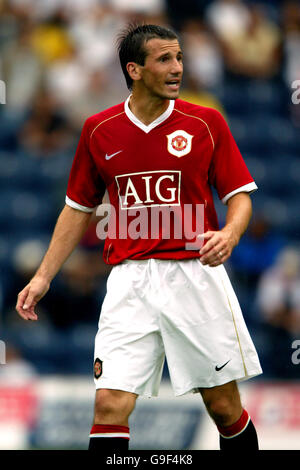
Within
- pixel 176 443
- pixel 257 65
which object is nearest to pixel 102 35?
pixel 257 65

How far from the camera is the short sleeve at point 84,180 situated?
14.3ft

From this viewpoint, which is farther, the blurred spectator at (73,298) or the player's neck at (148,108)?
the blurred spectator at (73,298)

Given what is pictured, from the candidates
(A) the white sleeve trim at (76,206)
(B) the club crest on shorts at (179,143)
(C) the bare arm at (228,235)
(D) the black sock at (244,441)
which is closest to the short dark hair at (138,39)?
(B) the club crest on shorts at (179,143)

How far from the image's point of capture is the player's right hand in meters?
4.19

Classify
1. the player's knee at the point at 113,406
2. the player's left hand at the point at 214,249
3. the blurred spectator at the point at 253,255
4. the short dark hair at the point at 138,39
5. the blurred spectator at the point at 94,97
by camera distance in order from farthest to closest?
the blurred spectator at the point at 94,97 → the blurred spectator at the point at 253,255 → the short dark hair at the point at 138,39 → the player's knee at the point at 113,406 → the player's left hand at the point at 214,249

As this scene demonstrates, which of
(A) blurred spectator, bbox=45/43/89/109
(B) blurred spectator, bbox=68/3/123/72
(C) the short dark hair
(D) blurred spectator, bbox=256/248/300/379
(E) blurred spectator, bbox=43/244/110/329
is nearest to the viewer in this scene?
(C) the short dark hair

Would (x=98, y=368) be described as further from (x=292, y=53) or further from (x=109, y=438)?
(x=292, y=53)

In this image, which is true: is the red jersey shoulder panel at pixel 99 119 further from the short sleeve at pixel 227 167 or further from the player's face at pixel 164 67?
the short sleeve at pixel 227 167

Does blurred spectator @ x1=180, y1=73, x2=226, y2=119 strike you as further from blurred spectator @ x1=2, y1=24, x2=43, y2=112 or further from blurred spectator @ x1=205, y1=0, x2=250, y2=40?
blurred spectator @ x1=2, y1=24, x2=43, y2=112

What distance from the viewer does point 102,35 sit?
33.2 feet

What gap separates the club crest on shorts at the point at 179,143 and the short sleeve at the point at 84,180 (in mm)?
399

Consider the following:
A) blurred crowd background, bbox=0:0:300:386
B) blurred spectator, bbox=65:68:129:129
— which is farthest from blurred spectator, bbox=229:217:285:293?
blurred spectator, bbox=65:68:129:129

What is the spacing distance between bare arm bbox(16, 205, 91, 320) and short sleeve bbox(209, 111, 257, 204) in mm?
681

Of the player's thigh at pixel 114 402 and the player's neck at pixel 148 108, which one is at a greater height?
the player's neck at pixel 148 108
